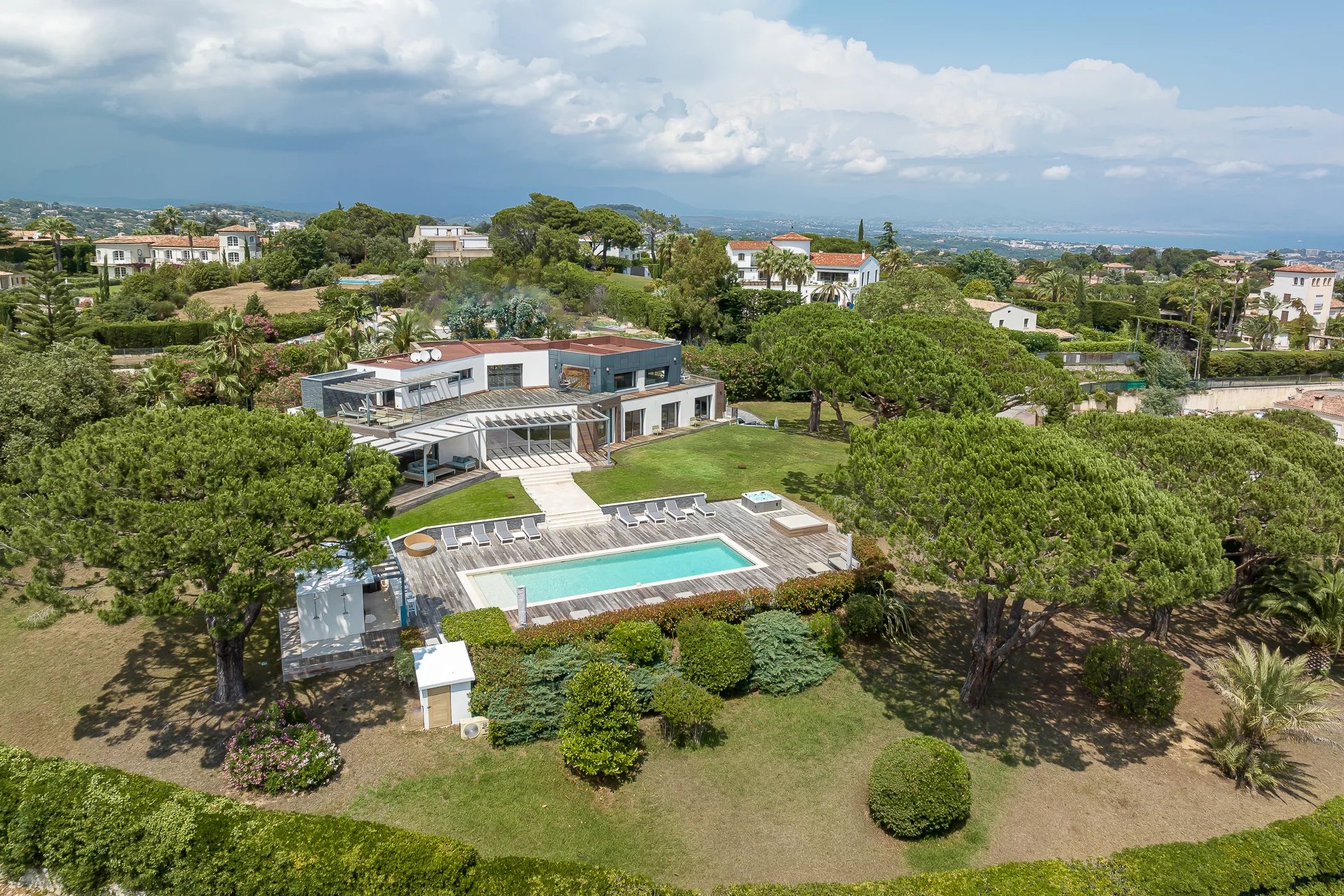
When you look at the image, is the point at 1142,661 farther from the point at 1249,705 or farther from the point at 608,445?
the point at 608,445

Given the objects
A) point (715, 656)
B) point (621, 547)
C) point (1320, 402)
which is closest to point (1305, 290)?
point (1320, 402)

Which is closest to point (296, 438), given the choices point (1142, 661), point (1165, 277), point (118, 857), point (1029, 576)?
point (118, 857)

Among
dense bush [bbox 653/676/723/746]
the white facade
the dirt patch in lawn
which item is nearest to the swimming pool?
dense bush [bbox 653/676/723/746]

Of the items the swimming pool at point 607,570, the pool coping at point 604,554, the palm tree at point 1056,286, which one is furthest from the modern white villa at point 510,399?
the palm tree at point 1056,286

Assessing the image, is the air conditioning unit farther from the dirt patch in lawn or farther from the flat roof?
the dirt patch in lawn

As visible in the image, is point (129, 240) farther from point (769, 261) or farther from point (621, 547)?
point (621, 547)

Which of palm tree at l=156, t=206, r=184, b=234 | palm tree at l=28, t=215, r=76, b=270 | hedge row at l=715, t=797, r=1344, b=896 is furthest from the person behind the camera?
palm tree at l=156, t=206, r=184, b=234

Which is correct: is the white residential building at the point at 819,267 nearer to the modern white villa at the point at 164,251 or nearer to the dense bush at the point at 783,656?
the modern white villa at the point at 164,251
